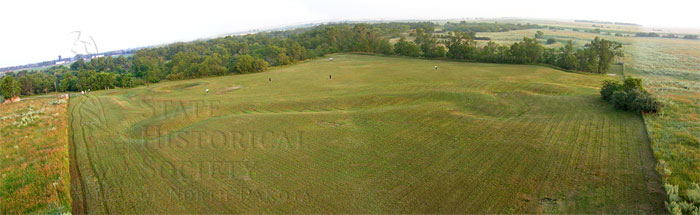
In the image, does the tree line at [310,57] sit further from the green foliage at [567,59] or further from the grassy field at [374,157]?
the grassy field at [374,157]

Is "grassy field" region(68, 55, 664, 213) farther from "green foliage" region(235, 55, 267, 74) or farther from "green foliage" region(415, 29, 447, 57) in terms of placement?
"green foliage" region(415, 29, 447, 57)

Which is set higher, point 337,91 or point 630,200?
point 337,91

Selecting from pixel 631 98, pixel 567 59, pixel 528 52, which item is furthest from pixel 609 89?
pixel 528 52

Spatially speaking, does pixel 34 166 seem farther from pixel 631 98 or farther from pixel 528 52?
pixel 528 52

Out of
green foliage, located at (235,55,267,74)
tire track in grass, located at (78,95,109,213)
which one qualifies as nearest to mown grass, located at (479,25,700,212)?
tire track in grass, located at (78,95,109,213)

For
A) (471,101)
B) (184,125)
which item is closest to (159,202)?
(184,125)

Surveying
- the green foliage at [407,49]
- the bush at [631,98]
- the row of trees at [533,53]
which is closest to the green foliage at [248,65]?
the green foliage at [407,49]

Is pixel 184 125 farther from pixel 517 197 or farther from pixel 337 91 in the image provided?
pixel 517 197

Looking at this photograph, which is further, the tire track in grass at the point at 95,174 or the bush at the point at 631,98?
the bush at the point at 631,98
